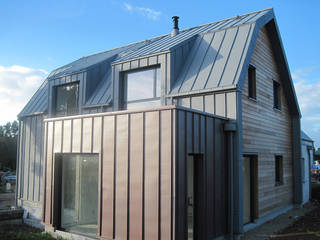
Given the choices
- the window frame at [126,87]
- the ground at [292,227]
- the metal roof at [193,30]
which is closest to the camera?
the ground at [292,227]

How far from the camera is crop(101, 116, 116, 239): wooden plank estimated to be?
22.5ft

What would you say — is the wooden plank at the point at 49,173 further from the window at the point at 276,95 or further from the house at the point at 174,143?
the window at the point at 276,95

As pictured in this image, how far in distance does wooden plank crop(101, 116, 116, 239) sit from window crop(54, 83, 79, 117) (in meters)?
4.80

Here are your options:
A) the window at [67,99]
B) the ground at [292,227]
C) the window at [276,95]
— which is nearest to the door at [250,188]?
the ground at [292,227]

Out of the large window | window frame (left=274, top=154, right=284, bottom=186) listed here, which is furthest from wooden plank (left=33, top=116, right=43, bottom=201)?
window frame (left=274, top=154, right=284, bottom=186)

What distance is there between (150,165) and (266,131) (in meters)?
5.73

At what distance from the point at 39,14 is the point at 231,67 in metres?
6.73

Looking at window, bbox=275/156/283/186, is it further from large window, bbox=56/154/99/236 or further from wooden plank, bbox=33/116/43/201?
wooden plank, bbox=33/116/43/201

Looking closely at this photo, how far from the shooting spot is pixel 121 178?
6770 mm

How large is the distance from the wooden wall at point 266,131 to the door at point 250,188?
25 centimetres

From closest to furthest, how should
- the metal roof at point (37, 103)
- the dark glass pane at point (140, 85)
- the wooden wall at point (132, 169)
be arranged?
the wooden wall at point (132, 169), the dark glass pane at point (140, 85), the metal roof at point (37, 103)

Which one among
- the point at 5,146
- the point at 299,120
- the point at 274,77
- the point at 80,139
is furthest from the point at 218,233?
the point at 5,146

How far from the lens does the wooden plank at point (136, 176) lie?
635 centimetres

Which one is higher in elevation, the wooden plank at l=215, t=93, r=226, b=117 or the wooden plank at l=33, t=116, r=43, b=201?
the wooden plank at l=215, t=93, r=226, b=117
